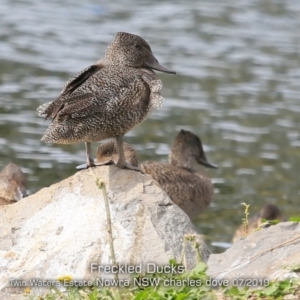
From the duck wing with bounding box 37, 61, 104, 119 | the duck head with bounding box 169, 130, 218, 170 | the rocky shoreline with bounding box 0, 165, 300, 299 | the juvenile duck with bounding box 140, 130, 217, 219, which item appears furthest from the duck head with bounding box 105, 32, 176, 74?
the duck head with bounding box 169, 130, 218, 170

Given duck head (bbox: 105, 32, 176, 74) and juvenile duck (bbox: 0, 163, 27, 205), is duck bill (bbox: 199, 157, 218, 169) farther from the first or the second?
duck head (bbox: 105, 32, 176, 74)

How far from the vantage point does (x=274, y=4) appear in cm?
2017

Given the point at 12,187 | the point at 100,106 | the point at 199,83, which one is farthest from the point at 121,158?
the point at 199,83

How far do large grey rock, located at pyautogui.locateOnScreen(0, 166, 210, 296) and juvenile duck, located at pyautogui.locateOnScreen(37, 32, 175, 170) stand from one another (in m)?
0.34

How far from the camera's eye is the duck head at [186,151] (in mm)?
11727

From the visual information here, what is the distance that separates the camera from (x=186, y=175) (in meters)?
10.8

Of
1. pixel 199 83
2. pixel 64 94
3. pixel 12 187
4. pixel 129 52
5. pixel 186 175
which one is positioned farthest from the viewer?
pixel 199 83

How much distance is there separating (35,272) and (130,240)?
0.68 metres

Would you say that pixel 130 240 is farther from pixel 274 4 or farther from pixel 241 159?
pixel 274 4

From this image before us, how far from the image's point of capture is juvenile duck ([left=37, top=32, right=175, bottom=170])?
259 inches

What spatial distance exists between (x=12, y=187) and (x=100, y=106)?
12.9ft

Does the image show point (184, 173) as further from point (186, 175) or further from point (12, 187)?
point (12, 187)

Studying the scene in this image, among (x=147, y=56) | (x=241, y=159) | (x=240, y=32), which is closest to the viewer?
(x=147, y=56)

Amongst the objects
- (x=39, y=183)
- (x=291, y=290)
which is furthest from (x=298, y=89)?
(x=291, y=290)
